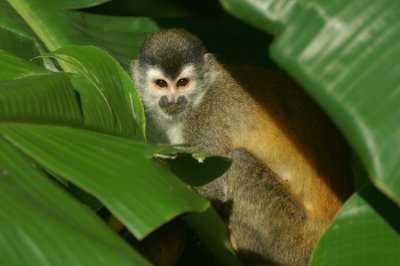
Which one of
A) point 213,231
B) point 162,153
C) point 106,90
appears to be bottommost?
point 213,231

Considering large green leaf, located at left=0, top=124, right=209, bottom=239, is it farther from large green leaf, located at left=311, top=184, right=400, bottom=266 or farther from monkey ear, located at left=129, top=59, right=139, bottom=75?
monkey ear, located at left=129, top=59, right=139, bottom=75

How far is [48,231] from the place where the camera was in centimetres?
224

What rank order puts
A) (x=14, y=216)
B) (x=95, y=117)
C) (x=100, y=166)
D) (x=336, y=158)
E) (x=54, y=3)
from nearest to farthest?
(x=14, y=216), (x=100, y=166), (x=95, y=117), (x=336, y=158), (x=54, y=3)

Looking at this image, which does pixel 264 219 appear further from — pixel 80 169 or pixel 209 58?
pixel 80 169

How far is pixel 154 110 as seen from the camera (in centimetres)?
493

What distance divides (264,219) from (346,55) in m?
2.09

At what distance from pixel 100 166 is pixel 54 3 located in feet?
8.10

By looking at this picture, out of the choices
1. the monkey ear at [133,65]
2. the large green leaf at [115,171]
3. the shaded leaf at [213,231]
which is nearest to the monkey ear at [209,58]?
the monkey ear at [133,65]

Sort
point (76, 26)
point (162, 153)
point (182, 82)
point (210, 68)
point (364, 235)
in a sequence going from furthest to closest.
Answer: point (210, 68) < point (182, 82) < point (76, 26) < point (364, 235) < point (162, 153)

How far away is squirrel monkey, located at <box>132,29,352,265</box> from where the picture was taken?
13.9 ft

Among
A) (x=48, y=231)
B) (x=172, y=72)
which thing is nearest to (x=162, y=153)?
(x=48, y=231)

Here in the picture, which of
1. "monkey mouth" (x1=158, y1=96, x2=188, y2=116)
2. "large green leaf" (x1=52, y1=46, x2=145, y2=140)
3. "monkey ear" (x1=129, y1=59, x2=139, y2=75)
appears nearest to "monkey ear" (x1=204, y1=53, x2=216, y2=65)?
"monkey mouth" (x1=158, y1=96, x2=188, y2=116)

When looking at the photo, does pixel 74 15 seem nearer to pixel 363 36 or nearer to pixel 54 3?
pixel 54 3

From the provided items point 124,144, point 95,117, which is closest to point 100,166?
point 124,144
